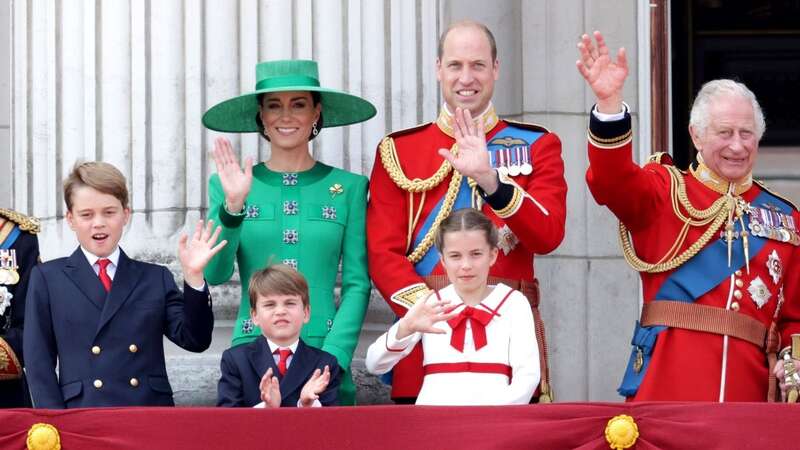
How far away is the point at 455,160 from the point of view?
583 cm

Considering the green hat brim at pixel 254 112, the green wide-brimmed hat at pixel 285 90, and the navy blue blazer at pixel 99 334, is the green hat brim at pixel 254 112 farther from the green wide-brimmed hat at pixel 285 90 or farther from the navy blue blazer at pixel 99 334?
the navy blue blazer at pixel 99 334

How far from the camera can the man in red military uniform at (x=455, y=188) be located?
5.93m

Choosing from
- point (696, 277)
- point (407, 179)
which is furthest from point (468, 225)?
point (696, 277)

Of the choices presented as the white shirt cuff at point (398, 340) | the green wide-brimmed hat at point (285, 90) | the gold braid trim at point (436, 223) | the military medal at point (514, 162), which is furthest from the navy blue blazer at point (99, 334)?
the military medal at point (514, 162)

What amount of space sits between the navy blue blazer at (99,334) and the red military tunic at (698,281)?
4.02 feet

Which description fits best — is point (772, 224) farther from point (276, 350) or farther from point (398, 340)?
point (276, 350)

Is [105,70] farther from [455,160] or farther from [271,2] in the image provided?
[455,160]

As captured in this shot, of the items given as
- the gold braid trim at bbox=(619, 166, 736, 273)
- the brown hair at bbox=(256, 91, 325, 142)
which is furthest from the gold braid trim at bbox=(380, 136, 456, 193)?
the gold braid trim at bbox=(619, 166, 736, 273)

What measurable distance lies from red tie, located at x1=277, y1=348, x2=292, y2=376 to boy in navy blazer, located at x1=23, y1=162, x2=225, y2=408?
219 mm

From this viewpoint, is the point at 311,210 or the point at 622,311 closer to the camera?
the point at 311,210

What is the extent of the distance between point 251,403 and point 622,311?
8.79 ft

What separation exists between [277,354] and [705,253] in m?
1.30

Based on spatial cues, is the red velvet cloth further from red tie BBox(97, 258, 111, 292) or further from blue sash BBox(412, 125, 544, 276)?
blue sash BBox(412, 125, 544, 276)

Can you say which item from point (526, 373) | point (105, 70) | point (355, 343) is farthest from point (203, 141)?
point (526, 373)
